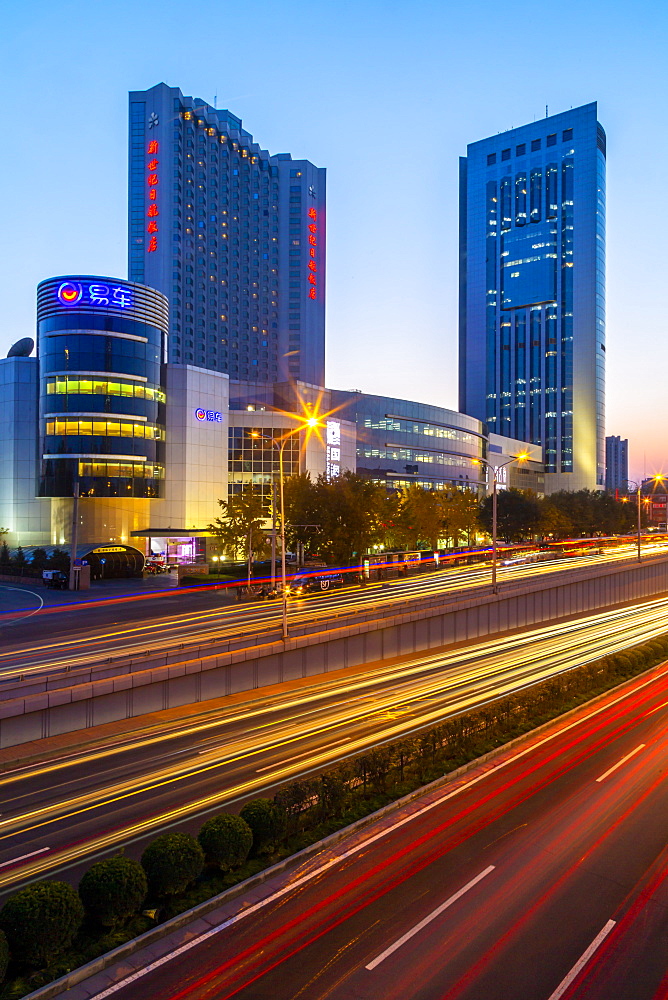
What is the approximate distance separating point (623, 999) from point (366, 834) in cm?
Answer: 688

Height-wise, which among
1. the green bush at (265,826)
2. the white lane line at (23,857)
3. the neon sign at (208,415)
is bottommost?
the white lane line at (23,857)

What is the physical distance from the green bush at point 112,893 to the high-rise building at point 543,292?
17615 cm

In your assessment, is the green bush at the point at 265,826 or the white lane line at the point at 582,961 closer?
the white lane line at the point at 582,961

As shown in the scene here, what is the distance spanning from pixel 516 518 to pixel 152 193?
11128cm

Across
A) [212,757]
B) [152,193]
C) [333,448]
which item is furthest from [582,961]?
[152,193]

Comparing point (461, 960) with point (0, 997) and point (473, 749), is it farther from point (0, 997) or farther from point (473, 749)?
point (473, 749)

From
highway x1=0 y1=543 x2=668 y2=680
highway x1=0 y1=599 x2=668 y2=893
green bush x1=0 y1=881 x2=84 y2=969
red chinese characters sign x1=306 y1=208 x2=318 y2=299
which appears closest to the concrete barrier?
highway x1=0 y1=543 x2=668 y2=680

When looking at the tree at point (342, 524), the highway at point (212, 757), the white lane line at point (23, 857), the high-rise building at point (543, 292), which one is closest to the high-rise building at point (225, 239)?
the high-rise building at point (543, 292)

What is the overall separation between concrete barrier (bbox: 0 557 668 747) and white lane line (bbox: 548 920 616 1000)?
1942 centimetres

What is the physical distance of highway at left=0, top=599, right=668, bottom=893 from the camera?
56.3 feet

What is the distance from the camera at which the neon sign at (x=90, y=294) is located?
244 feet

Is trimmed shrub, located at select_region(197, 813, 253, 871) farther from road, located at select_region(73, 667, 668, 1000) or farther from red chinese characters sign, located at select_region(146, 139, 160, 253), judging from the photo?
red chinese characters sign, located at select_region(146, 139, 160, 253)

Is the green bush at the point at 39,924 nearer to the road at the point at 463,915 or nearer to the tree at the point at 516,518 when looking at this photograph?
the road at the point at 463,915

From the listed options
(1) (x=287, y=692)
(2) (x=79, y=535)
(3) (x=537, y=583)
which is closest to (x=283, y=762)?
(1) (x=287, y=692)
